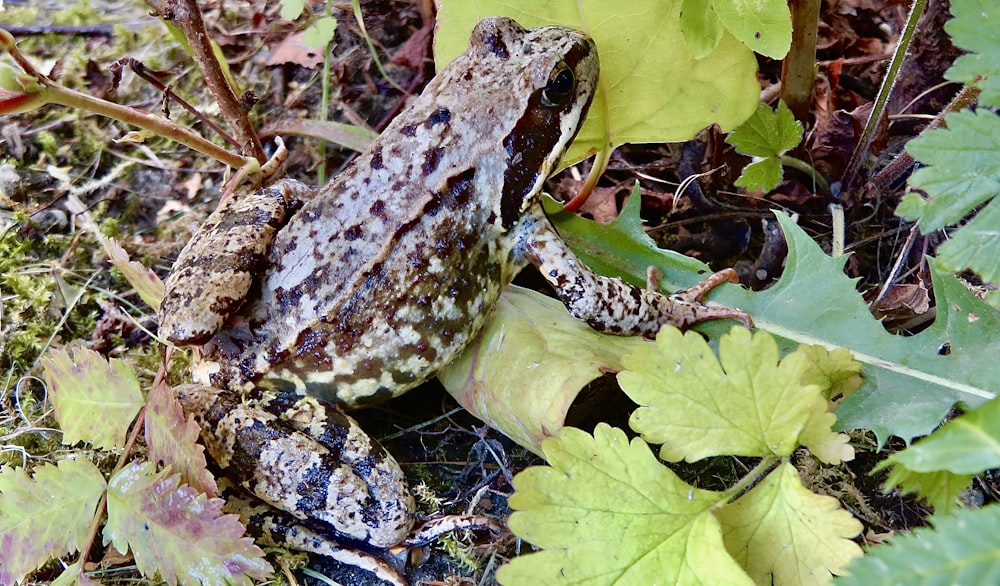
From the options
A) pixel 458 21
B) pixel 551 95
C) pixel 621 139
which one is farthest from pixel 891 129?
pixel 458 21

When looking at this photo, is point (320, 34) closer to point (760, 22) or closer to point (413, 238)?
point (413, 238)

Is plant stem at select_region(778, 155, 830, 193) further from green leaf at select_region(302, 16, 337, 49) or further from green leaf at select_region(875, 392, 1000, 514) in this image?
green leaf at select_region(302, 16, 337, 49)

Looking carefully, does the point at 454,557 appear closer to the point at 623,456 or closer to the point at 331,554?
the point at 331,554

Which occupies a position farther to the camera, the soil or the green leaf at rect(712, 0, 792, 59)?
the soil

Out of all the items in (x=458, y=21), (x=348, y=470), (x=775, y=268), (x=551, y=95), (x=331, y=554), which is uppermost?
(x=458, y=21)

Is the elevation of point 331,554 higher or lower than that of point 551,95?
lower

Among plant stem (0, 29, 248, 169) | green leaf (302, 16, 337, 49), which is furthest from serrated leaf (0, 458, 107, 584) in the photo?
green leaf (302, 16, 337, 49)

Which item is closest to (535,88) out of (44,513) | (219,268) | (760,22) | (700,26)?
(700,26)
